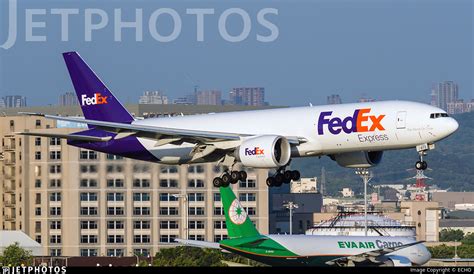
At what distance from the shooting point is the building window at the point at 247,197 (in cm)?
11056

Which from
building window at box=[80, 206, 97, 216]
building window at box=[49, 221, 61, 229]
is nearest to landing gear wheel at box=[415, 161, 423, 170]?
building window at box=[80, 206, 97, 216]

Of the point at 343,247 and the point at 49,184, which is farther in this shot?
the point at 49,184

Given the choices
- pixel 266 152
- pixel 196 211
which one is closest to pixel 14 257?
pixel 196 211

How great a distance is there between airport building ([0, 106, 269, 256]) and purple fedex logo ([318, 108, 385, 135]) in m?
14.5

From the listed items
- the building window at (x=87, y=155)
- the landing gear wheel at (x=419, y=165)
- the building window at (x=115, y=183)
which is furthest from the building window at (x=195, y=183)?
the landing gear wheel at (x=419, y=165)

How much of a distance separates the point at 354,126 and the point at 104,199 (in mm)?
29531

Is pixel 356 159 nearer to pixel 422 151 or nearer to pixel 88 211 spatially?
pixel 422 151

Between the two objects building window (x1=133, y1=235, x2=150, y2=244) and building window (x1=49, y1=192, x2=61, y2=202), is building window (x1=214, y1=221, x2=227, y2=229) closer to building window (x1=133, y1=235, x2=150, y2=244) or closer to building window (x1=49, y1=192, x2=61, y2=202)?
building window (x1=133, y1=235, x2=150, y2=244)

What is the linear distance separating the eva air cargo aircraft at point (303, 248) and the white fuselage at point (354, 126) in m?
13.5

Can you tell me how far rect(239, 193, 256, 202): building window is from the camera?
110562 millimetres

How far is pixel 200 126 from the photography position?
6488 centimetres

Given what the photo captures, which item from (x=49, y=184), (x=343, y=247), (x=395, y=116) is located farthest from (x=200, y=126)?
(x=49, y=184)

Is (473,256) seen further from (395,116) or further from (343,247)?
(395,116)

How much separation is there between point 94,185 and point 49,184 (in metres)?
11.1
